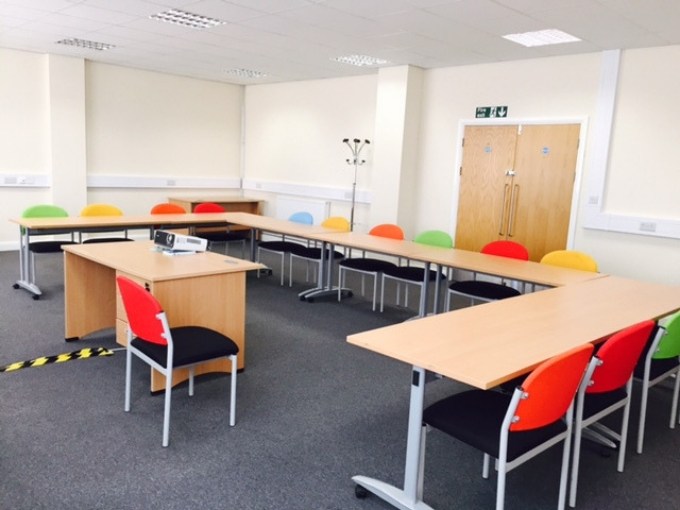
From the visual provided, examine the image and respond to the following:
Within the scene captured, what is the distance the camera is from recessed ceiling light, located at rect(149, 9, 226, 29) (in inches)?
202

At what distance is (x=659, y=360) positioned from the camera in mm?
3154

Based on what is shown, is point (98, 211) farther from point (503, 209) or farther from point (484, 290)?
point (503, 209)

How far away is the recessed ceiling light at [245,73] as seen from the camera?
26.6ft

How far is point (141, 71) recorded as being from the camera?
27.7ft

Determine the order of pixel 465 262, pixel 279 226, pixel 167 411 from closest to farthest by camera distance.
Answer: pixel 167 411, pixel 465 262, pixel 279 226

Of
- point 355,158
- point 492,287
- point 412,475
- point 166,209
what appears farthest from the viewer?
point 355,158

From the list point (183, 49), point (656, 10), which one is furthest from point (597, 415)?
point (183, 49)

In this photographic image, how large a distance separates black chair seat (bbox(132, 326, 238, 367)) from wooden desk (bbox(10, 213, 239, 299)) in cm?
271

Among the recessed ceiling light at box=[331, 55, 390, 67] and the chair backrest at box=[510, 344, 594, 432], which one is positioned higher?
the recessed ceiling light at box=[331, 55, 390, 67]

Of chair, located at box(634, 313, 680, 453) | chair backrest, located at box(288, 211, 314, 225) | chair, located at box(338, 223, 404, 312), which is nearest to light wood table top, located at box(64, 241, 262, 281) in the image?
chair, located at box(338, 223, 404, 312)

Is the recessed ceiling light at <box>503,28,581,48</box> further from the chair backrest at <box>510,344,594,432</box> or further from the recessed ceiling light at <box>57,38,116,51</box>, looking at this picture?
the recessed ceiling light at <box>57,38,116,51</box>

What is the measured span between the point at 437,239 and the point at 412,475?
11.1 feet

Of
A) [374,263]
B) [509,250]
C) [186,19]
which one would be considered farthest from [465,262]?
[186,19]

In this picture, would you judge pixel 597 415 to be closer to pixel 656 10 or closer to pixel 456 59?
pixel 656 10
